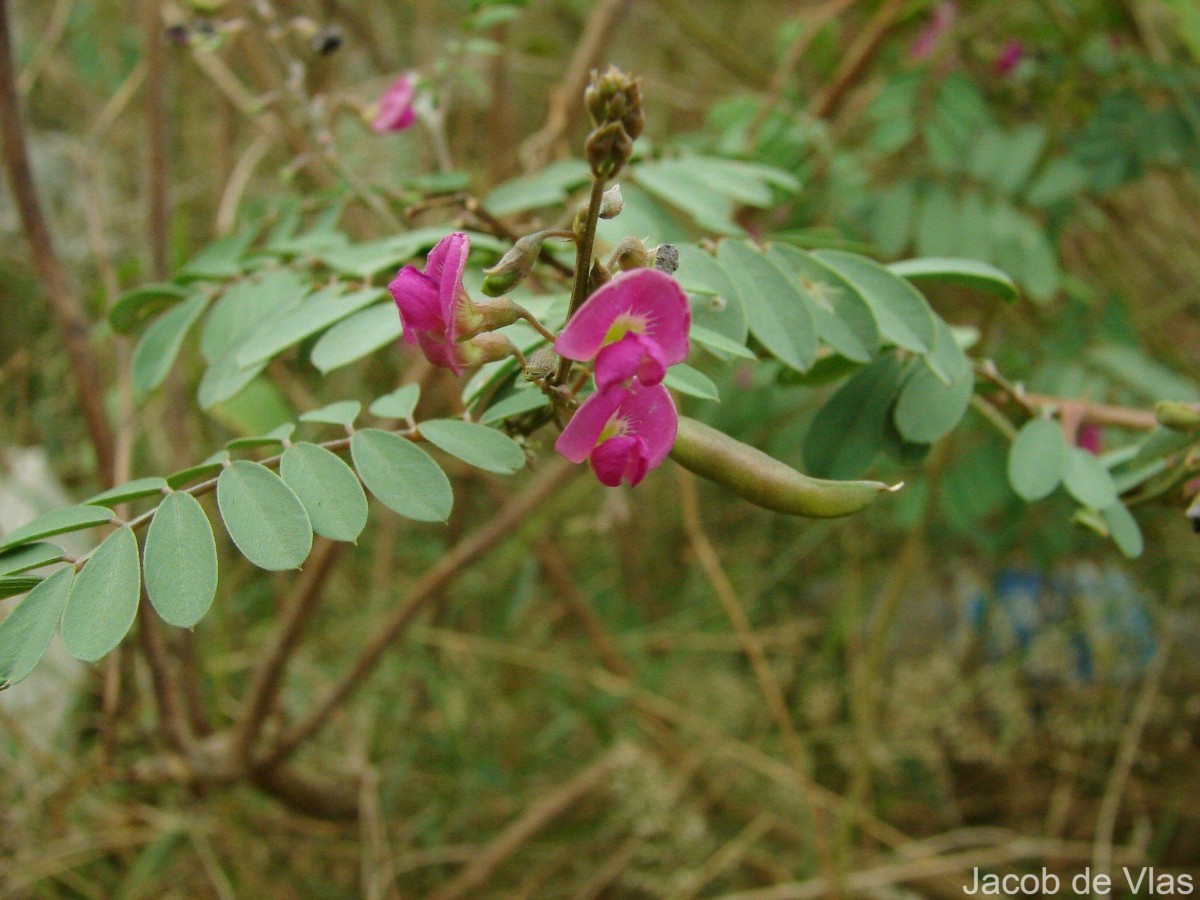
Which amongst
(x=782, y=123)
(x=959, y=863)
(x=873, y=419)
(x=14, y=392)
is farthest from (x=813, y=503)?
(x=14, y=392)

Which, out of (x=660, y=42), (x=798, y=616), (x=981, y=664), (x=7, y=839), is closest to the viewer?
(x=7, y=839)

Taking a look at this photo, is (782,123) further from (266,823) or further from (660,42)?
(660,42)

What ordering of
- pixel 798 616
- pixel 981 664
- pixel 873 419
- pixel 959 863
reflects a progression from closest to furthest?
pixel 873 419 → pixel 959 863 → pixel 981 664 → pixel 798 616

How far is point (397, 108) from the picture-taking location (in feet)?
3.23

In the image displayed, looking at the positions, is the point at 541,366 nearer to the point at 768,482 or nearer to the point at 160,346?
the point at 768,482

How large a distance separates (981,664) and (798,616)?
1.40 feet

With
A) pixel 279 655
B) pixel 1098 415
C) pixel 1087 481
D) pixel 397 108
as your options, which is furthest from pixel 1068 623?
pixel 397 108

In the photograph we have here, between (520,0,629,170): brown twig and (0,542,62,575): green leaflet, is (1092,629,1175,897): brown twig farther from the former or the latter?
(0,542,62,575): green leaflet

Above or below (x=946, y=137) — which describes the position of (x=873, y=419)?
below

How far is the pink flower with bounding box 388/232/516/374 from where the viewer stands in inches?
19.9

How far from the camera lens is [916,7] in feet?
4.68

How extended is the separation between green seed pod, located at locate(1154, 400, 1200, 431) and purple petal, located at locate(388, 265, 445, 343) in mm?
493

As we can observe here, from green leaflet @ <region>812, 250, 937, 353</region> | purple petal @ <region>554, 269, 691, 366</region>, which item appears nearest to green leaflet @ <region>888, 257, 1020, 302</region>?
green leaflet @ <region>812, 250, 937, 353</region>

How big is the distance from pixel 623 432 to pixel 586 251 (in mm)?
115
